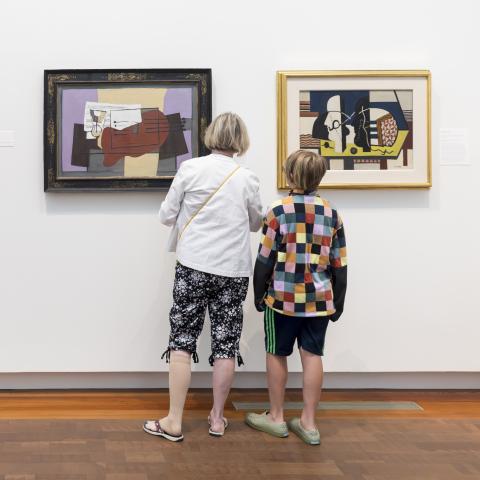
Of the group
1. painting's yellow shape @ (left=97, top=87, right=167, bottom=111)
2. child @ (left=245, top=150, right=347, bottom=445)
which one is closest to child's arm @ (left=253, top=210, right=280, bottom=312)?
child @ (left=245, top=150, right=347, bottom=445)

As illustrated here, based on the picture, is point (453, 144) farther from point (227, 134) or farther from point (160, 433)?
point (160, 433)

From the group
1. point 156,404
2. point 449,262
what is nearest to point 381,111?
point 449,262

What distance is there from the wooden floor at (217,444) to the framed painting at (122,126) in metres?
1.11

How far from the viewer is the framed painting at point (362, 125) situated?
3494mm

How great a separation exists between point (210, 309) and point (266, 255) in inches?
14.3

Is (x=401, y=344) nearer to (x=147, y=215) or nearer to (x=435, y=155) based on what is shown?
(x=435, y=155)

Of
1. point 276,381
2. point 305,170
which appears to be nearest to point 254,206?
point 305,170

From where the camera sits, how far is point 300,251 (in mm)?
2828

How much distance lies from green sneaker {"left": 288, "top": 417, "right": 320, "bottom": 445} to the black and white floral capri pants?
0.41 metres

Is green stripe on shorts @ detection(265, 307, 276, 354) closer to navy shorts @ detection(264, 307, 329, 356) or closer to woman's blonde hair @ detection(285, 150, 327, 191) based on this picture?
navy shorts @ detection(264, 307, 329, 356)

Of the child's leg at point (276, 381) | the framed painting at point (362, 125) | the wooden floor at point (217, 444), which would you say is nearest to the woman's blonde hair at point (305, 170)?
the framed painting at point (362, 125)

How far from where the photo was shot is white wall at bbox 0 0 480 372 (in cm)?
348

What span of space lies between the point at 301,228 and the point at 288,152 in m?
0.79

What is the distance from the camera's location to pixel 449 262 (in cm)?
359
